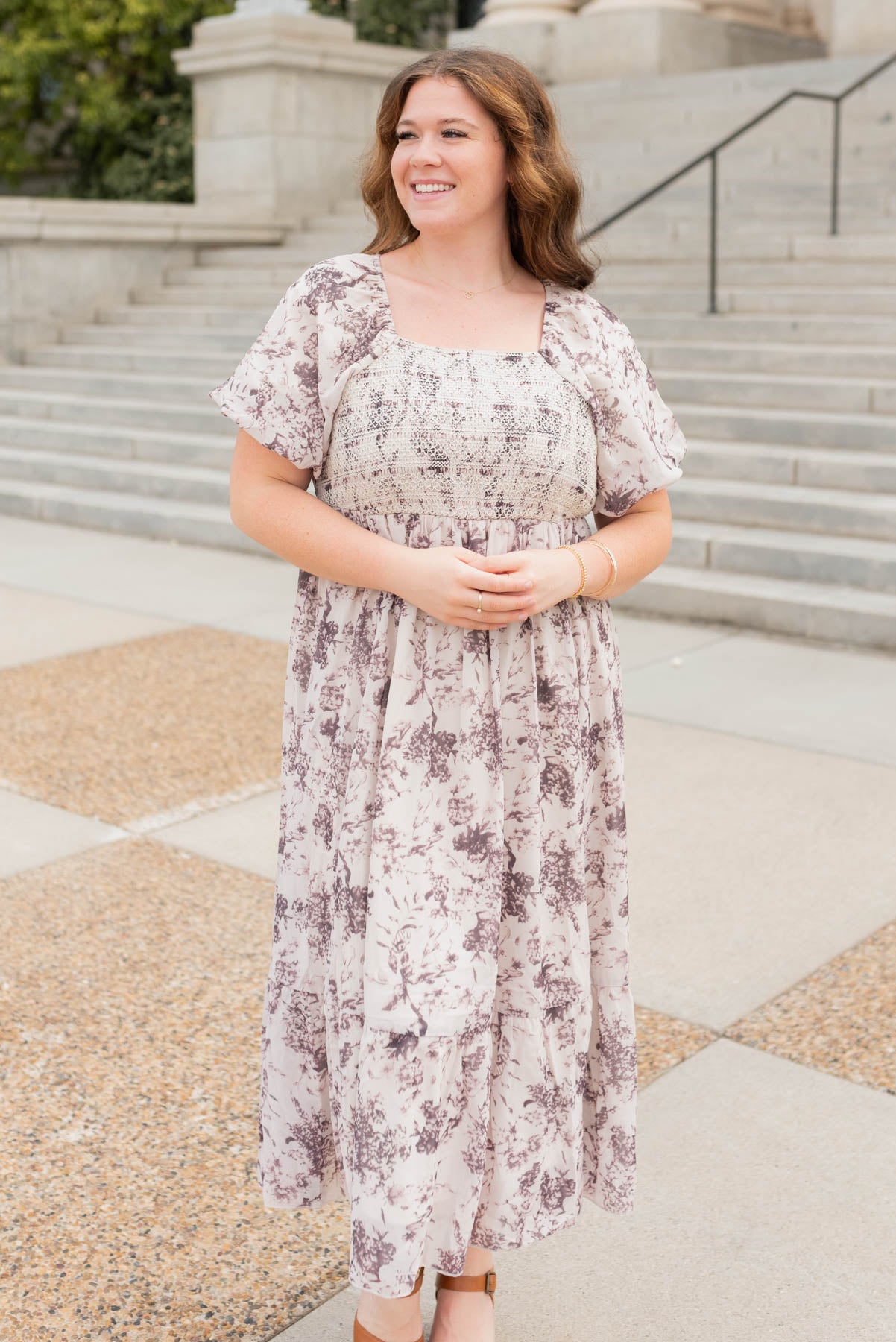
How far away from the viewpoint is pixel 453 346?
2.29 m

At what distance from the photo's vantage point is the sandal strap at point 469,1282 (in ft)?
8.21

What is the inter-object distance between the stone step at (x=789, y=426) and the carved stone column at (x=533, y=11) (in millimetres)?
9051

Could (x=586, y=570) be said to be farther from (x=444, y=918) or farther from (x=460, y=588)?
(x=444, y=918)

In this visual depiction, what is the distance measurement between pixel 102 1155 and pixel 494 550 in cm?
157

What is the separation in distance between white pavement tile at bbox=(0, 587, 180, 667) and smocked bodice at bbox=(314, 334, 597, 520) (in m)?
4.86

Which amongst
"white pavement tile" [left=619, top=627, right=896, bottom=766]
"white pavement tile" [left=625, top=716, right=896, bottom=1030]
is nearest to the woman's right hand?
"white pavement tile" [left=625, top=716, right=896, bottom=1030]

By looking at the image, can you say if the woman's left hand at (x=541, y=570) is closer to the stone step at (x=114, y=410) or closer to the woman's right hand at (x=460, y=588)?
the woman's right hand at (x=460, y=588)

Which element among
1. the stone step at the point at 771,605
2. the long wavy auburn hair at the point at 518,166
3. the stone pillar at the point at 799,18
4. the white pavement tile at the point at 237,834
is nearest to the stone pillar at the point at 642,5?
the stone pillar at the point at 799,18

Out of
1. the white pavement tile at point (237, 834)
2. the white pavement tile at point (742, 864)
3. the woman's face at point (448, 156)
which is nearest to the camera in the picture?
the woman's face at point (448, 156)

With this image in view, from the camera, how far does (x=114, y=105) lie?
19266mm

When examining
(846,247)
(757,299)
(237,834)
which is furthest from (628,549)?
(846,247)

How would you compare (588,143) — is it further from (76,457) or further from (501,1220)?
(501,1220)

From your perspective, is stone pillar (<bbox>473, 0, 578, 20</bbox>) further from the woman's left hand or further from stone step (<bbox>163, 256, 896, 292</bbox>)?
the woman's left hand

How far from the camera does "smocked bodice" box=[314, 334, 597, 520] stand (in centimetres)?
224
